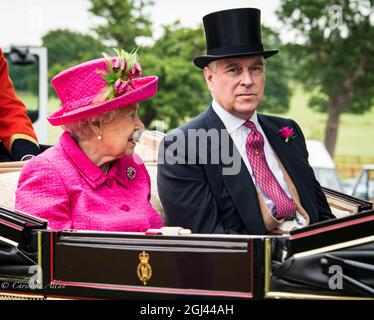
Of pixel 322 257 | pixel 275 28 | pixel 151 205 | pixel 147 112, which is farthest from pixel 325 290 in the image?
pixel 275 28

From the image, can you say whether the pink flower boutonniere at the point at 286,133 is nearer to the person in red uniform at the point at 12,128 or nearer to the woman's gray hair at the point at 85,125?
the woman's gray hair at the point at 85,125

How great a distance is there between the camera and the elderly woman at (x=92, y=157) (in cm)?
343

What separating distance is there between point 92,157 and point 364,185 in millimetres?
7988

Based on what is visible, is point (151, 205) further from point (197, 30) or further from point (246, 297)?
point (197, 30)

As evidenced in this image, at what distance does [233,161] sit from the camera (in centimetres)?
381

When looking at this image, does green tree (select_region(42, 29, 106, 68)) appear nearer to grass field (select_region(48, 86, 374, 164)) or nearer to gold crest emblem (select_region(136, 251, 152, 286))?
grass field (select_region(48, 86, 374, 164))

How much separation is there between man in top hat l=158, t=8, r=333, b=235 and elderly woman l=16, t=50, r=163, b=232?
0.21m

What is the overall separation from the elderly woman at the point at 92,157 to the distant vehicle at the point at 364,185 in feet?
23.9

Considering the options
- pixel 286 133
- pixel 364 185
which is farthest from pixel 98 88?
pixel 364 185

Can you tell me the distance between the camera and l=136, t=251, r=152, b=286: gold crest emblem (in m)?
3.17

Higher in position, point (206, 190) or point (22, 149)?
point (22, 149)

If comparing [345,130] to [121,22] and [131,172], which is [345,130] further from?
[131,172]
